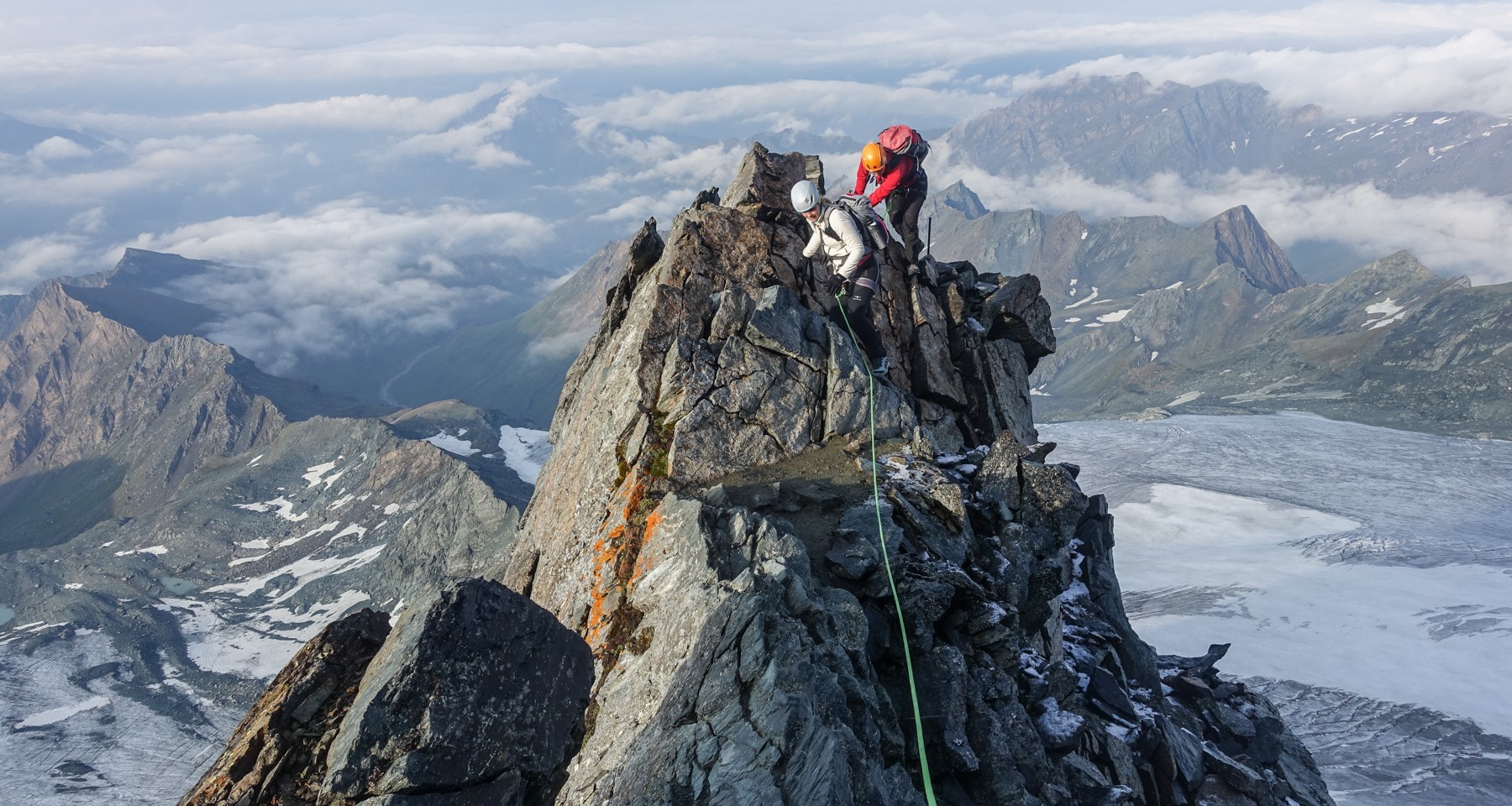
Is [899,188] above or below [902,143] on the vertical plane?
below

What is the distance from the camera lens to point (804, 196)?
25.9 meters

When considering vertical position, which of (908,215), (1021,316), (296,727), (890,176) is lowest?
(296,727)

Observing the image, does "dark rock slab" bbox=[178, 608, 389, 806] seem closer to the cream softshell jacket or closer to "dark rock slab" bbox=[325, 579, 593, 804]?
"dark rock slab" bbox=[325, 579, 593, 804]

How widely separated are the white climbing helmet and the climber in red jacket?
227 inches

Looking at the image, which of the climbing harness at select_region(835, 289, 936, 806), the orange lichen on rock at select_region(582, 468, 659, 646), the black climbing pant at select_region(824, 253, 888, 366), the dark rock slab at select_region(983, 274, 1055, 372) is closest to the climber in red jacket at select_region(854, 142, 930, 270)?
the dark rock slab at select_region(983, 274, 1055, 372)

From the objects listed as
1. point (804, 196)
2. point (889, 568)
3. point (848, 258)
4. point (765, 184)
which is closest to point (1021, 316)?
point (848, 258)

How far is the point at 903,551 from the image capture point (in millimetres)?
18500

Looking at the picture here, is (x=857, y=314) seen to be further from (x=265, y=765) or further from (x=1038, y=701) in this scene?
Result: (x=265, y=765)

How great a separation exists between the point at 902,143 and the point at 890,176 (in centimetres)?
137

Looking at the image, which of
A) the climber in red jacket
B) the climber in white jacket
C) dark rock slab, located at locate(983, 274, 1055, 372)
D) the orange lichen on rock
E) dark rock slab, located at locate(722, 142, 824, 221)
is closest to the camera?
the orange lichen on rock

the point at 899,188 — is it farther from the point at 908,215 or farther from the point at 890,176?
the point at 908,215

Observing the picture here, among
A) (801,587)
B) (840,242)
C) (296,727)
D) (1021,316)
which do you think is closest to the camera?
(296,727)

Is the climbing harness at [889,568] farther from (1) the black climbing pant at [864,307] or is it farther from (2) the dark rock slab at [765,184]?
(2) the dark rock slab at [765,184]

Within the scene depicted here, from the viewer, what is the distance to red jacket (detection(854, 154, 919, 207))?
104 feet
